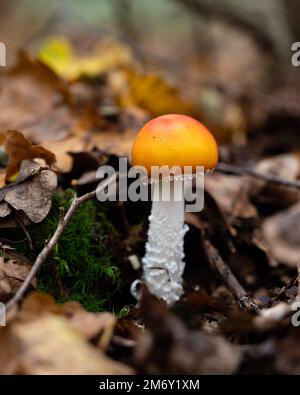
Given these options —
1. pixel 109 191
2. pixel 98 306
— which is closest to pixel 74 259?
pixel 98 306

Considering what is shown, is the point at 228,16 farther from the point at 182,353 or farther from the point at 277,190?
the point at 182,353

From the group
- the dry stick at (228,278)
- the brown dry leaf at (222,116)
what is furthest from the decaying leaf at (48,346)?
the brown dry leaf at (222,116)

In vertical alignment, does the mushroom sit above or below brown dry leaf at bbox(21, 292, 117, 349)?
above

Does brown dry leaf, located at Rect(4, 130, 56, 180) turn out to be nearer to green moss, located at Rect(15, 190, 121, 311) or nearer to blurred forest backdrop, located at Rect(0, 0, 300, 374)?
blurred forest backdrop, located at Rect(0, 0, 300, 374)

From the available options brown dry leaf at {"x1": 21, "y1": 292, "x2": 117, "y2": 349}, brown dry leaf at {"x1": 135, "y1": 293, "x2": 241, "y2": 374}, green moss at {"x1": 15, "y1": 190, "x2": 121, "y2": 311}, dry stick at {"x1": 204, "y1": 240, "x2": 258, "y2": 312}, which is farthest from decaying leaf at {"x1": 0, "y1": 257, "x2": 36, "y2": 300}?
dry stick at {"x1": 204, "y1": 240, "x2": 258, "y2": 312}

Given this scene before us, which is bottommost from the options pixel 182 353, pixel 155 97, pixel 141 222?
pixel 182 353

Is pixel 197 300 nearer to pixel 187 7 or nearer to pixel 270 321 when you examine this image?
pixel 270 321

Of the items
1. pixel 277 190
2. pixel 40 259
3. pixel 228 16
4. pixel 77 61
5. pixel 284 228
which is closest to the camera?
pixel 40 259

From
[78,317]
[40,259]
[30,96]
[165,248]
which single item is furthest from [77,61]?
[78,317]
